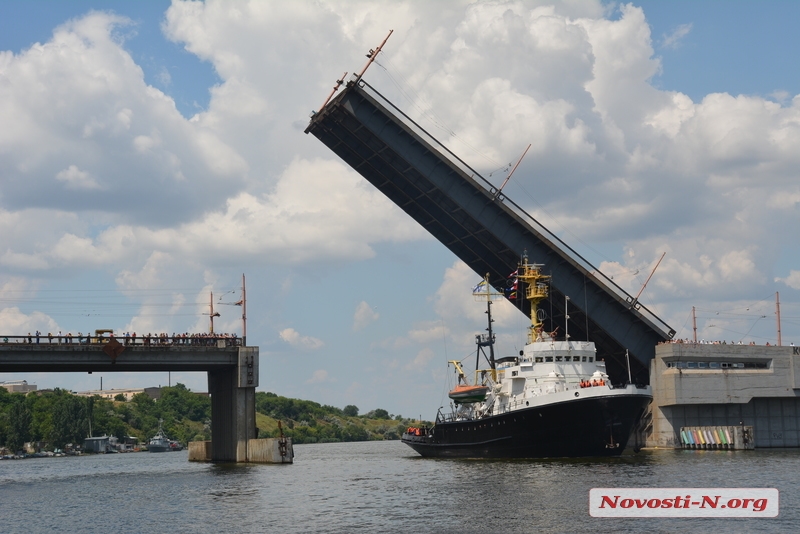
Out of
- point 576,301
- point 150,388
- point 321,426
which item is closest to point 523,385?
point 576,301

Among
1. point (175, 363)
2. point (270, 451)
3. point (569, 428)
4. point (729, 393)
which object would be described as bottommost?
point (270, 451)

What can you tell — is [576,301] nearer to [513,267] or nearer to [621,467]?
[513,267]

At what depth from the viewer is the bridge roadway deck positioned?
42719mm

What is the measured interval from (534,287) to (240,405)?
1555 centimetres

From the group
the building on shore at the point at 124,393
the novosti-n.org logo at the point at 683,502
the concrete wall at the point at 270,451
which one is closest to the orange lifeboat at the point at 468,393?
the concrete wall at the point at 270,451

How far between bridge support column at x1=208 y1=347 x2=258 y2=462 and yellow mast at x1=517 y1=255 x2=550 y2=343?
1370 cm

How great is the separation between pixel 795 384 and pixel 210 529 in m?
37.9

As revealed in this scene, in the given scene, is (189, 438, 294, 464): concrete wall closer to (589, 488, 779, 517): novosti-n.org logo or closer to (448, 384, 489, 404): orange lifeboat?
(448, 384, 489, 404): orange lifeboat

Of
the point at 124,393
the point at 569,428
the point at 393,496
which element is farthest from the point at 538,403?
the point at 124,393

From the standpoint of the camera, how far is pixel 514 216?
44125 millimetres

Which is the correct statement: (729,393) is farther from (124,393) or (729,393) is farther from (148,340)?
(124,393)

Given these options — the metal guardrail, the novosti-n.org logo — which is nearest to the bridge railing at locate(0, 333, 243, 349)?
the metal guardrail

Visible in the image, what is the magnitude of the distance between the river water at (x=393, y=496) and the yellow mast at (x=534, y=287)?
A: 7.31m

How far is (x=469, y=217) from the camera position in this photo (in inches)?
1756
